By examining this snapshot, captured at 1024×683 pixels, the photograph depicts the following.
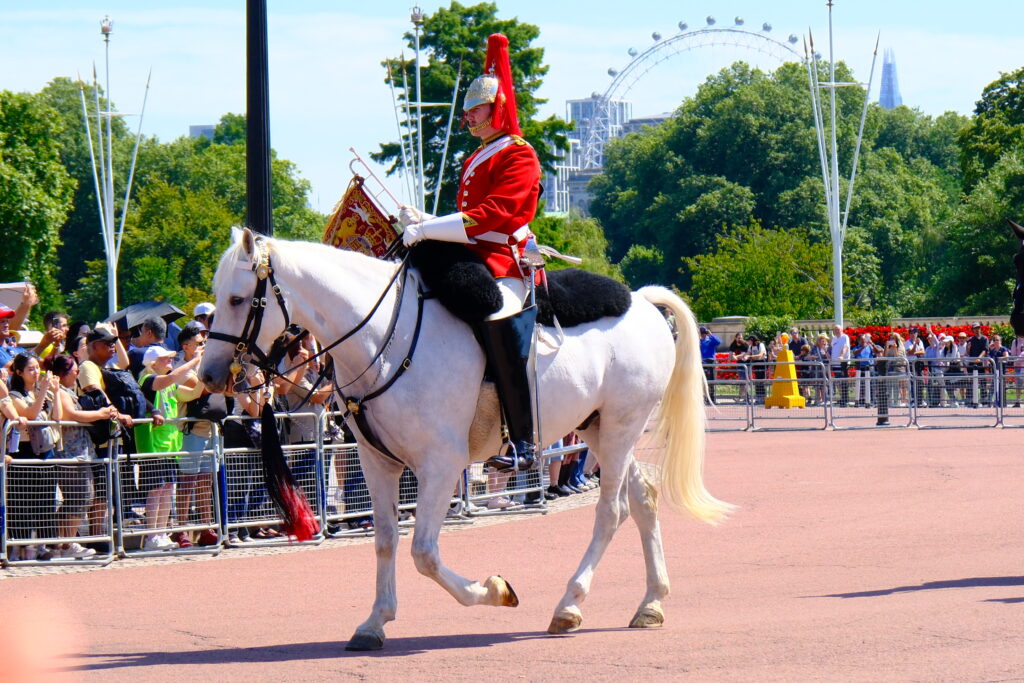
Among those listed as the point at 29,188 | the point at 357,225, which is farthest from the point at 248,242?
the point at 29,188

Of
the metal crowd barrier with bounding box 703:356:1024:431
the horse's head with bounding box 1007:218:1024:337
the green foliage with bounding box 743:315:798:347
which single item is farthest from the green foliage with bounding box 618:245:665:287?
the horse's head with bounding box 1007:218:1024:337

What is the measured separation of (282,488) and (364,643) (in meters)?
1.00

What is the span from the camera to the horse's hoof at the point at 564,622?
7.73m

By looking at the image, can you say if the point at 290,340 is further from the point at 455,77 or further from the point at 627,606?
the point at 455,77

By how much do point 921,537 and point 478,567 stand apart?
3781 mm

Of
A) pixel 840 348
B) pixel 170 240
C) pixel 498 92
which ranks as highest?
pixel 170 240

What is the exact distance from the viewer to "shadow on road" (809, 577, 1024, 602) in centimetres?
888

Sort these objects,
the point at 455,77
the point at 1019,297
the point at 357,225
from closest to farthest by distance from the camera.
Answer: the point at 1019,297
the point at 357,225
the point at 455,77

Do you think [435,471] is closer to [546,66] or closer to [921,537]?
[921,537]

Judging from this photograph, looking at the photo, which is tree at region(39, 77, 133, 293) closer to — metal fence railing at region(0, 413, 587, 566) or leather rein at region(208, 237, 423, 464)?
metal fence railing at region(0, 413, 587, 566)

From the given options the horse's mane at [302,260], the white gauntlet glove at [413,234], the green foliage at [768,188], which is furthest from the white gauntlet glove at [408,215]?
the green foliage at [768,188]

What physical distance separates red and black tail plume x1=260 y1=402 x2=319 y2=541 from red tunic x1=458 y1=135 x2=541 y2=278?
1.52 meters

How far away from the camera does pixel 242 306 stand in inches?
283

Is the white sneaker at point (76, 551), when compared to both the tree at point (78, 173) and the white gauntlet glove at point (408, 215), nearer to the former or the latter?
the white gauntlet glove at point (408, 215)
